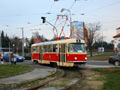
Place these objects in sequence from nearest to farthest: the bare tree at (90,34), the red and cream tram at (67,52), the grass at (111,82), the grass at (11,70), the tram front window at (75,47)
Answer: the grass at (111,82)
the grass at (11,70)
the red and cream tram at (67,52)
the tram front window at (75,47)
the bare tree at (90,34)

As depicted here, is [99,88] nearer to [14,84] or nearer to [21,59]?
[14,84]

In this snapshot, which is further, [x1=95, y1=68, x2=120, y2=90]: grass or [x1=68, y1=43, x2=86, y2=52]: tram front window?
[x1=68, y1=43, x2=86, y2=52]: tram front window

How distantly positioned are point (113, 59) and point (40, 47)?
867 cm

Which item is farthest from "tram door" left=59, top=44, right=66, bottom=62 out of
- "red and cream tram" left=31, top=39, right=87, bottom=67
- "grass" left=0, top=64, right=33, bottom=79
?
"grass" left=0, top=64, right=33, bottom=79

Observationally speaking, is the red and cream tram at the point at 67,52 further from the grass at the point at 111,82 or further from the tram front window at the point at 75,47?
the grass at the point at 111,82

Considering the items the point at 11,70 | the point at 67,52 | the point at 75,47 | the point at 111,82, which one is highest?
the point at 75,47

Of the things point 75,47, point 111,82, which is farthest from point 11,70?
point 111,82

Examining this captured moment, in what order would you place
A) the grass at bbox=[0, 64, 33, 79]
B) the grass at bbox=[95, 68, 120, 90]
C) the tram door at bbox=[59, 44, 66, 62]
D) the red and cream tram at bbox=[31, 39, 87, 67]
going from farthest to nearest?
the tram door at bbox=[59, 44, 66, 62]
the red and cream tram at bbox=[31, 39, 87, 67]
the grass at bbox=[0, 64, 33, 79]
the grass at bbox=[95, 68, 120, 90]

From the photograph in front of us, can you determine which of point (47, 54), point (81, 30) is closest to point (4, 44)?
point (81, 30)

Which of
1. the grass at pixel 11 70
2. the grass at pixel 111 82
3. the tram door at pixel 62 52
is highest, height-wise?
the tram door at pixel 62 52

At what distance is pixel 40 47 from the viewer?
22109mm

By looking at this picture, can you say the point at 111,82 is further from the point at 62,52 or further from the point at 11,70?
the point at 11,70

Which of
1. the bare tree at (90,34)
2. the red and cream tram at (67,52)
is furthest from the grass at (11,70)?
the bare tree at (90,34)

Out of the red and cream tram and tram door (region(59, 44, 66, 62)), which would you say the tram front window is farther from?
tram door (region(59, 44, 66, 62))
